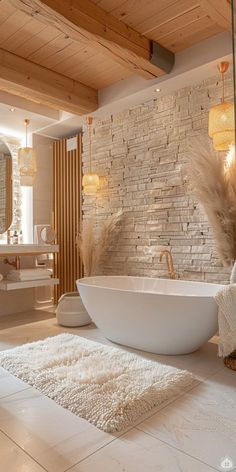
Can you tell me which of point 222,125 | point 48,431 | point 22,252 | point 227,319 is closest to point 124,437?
point 48,431

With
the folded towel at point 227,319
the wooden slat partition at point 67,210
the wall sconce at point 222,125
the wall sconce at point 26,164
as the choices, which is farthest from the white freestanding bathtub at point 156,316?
the wall sconce at point 26,164

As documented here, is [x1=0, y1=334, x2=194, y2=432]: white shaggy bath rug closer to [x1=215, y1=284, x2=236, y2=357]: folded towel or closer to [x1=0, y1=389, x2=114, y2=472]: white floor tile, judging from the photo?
[x1=0, y1=389, x2=114, y2=472]: white floor tile

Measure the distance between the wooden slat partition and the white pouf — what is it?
99 centimetres

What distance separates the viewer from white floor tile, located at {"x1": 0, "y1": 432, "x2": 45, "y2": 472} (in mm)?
1308

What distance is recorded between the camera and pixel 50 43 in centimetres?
295

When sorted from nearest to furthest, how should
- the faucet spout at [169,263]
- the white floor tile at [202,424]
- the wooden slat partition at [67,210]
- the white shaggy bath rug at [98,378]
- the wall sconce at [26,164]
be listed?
the white floor tile at [202,424] → the white shaggy bath rug at [98,378] → the faucet spout at [169,263] → the wall sconce at [26,164] → the wooden slat partition at [67,210]

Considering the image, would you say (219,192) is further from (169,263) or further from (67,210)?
(67,210)

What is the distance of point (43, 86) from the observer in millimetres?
3371

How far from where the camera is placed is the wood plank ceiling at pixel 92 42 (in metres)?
2.48

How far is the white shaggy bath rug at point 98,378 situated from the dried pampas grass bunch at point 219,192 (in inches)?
45.0

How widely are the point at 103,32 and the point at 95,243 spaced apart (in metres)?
2.18

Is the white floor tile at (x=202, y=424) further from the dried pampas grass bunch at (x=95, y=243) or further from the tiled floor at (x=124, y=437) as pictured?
the dried pampas grass bunch at (x=95, y=243)

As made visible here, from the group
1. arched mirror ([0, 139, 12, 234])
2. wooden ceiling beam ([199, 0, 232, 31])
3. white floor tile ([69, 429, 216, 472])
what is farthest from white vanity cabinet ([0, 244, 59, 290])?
wooden ceiling beam ([199, 0, 232, 31])

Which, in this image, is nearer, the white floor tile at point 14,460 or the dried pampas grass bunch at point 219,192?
the white floor tile at point 14,460
